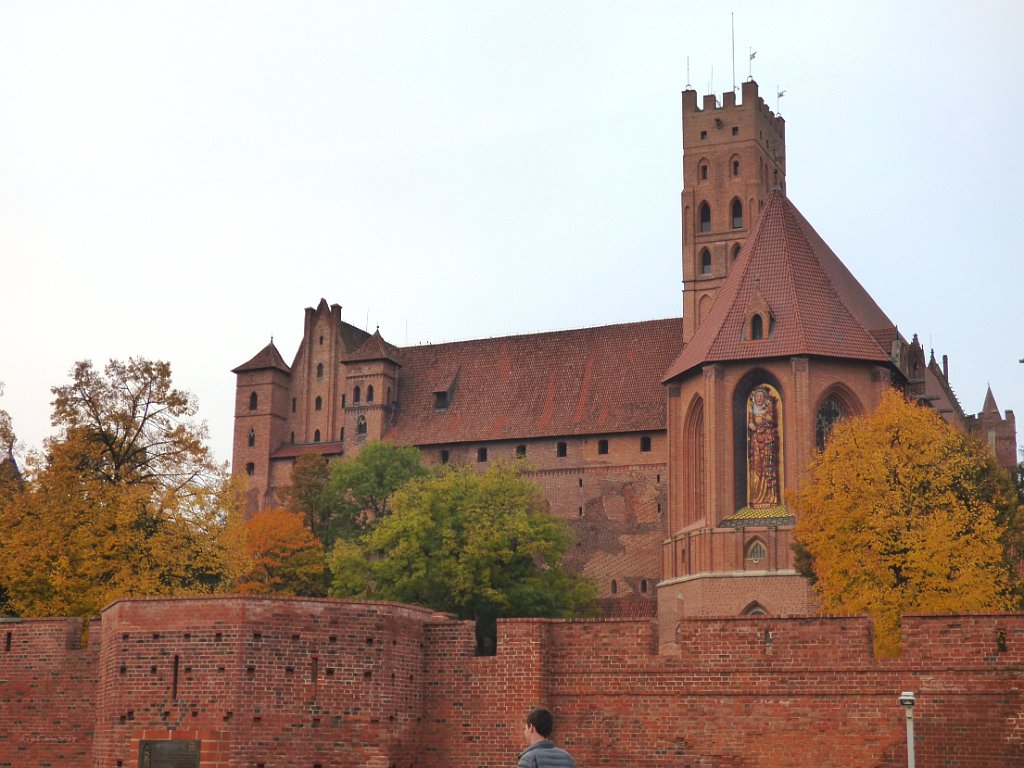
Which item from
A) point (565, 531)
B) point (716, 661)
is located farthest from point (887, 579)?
point (565, 531)

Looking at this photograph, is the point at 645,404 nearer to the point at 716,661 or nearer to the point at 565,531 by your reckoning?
the point at 565,531

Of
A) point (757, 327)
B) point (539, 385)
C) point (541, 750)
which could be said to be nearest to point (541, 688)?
point (541, 750)

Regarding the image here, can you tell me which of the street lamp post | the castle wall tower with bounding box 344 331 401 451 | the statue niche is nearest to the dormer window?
the statue niche

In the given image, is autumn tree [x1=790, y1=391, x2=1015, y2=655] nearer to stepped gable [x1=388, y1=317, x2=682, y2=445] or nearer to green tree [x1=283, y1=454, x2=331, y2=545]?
stepped gable [x1=388, y1=317, x2=682, y2=445]

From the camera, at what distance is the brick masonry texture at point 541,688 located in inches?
858

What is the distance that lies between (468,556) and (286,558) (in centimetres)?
1122

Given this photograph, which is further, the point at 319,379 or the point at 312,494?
the point at 319,379

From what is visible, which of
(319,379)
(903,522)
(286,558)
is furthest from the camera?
(319,379)

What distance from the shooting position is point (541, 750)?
1177cm

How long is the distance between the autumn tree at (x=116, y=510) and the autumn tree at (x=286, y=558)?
1603 centimetres

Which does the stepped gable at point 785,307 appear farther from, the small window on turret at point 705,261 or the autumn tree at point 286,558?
the autumn tree at point 286,558

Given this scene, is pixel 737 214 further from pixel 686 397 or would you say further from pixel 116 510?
pixel 116 510

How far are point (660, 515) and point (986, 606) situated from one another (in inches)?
1226

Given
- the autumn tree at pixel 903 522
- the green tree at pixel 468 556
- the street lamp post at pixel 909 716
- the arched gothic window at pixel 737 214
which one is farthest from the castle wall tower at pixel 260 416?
the street lamp post at pixel 909 716
